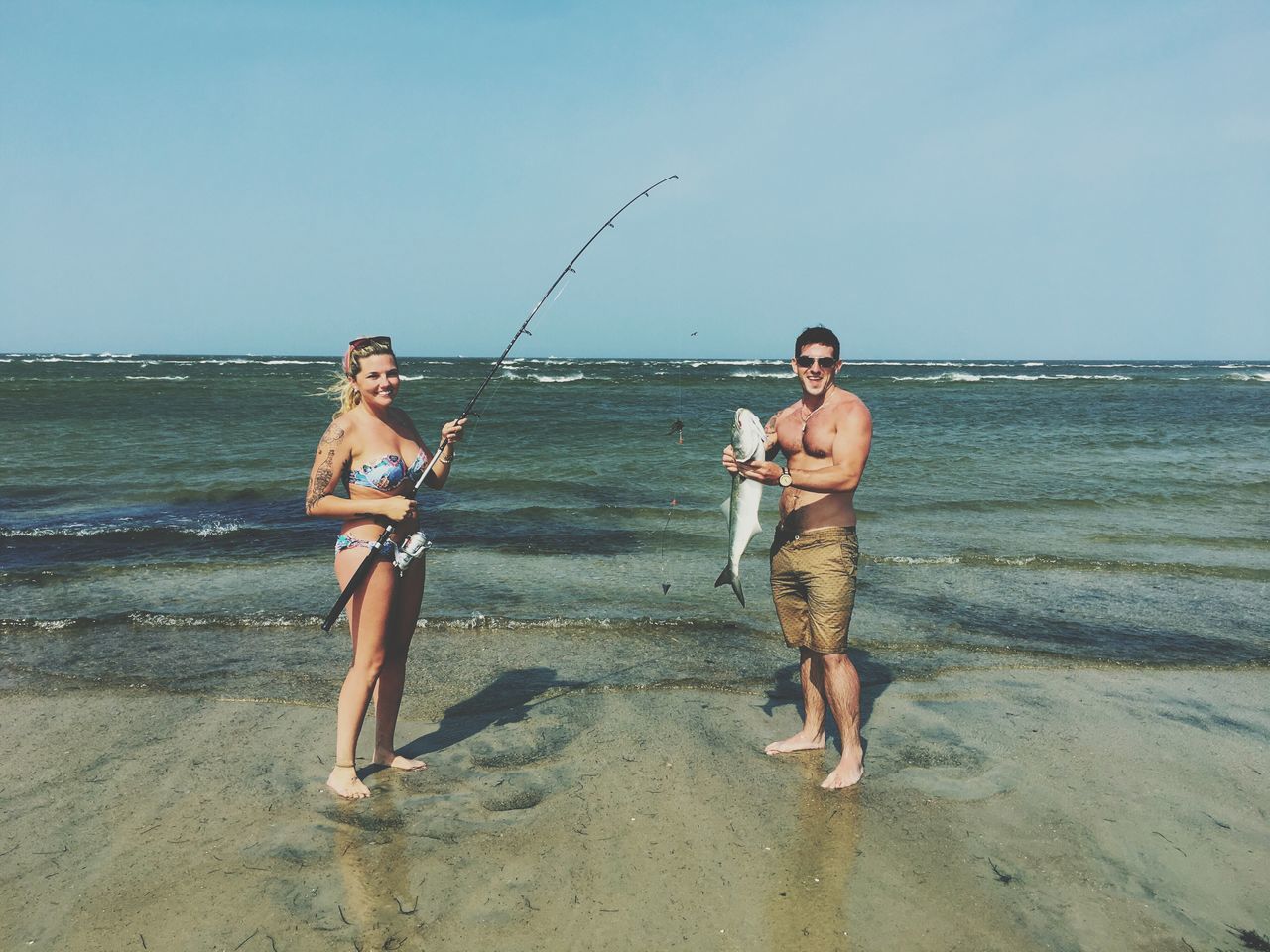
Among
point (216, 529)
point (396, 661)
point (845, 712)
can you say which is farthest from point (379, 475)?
point (216, 529)

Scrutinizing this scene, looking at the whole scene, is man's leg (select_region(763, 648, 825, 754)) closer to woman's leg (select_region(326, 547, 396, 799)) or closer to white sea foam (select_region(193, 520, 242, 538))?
woman's leg (select_region(326, 547, 396, 799))

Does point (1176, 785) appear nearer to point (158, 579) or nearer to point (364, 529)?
point (364, 529)

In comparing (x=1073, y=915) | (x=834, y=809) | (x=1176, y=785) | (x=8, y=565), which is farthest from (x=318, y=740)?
(x=8, y=565)

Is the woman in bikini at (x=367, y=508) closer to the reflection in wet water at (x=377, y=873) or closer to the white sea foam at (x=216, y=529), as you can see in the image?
the reflection in wet water at (x=377, y=873)

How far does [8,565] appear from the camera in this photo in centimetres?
873

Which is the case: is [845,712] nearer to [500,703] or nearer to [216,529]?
[500,703]

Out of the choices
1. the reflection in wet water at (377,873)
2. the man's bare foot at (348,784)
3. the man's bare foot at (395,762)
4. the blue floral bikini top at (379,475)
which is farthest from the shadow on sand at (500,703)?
the blue floral bikini top at (379,475)

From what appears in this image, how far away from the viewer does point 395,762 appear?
170 inches

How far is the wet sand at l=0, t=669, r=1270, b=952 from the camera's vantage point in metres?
3.14

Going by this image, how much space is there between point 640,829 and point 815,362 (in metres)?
2.32

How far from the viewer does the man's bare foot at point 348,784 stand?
4.01m

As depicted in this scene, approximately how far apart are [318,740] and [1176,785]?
4.37 metres

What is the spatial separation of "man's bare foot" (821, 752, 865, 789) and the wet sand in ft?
0.20

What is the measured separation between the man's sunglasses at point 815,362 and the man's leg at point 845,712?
1413 millimetres
